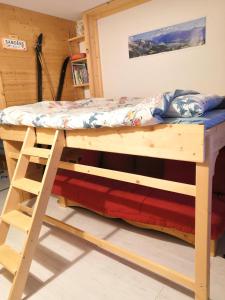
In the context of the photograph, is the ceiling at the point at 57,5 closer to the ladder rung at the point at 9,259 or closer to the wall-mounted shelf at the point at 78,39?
the wall-mounted shelf at the point at 78,39

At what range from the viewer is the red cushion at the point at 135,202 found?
5.34ft

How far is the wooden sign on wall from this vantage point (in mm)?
2676

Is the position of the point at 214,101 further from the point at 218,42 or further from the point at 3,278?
the point at 3,278

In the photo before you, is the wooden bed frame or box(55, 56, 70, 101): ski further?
box(55, 56, 70, 101): ski

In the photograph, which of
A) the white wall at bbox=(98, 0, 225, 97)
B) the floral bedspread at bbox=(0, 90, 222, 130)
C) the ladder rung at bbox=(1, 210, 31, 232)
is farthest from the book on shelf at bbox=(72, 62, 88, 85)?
the ladder rung at bbox=(1, 210, 31, 232)

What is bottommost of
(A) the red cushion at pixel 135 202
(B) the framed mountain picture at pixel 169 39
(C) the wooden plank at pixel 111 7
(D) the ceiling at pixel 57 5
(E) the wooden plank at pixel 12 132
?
(A) the red cushion at pixel 135 202

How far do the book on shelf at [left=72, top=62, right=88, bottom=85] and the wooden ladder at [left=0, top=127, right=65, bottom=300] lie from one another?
70.0 inches

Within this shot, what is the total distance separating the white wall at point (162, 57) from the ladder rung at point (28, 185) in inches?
75.4

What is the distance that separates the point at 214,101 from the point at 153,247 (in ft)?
3.73

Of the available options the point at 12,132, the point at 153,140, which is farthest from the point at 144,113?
the point at 12,132

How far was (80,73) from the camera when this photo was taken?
3.36m

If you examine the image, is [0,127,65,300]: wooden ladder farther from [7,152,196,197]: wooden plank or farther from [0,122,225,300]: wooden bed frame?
[0,122,225,300]: wooden bed frame

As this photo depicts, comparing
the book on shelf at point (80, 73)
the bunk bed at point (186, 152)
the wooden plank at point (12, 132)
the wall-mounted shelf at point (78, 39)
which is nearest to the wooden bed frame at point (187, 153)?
the bunk bed at point (186, 152)

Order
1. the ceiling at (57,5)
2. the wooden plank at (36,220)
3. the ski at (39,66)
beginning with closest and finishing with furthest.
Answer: the wooden plank at (36,220)
the ceiling at (57,5)
the ski at (39,66)
